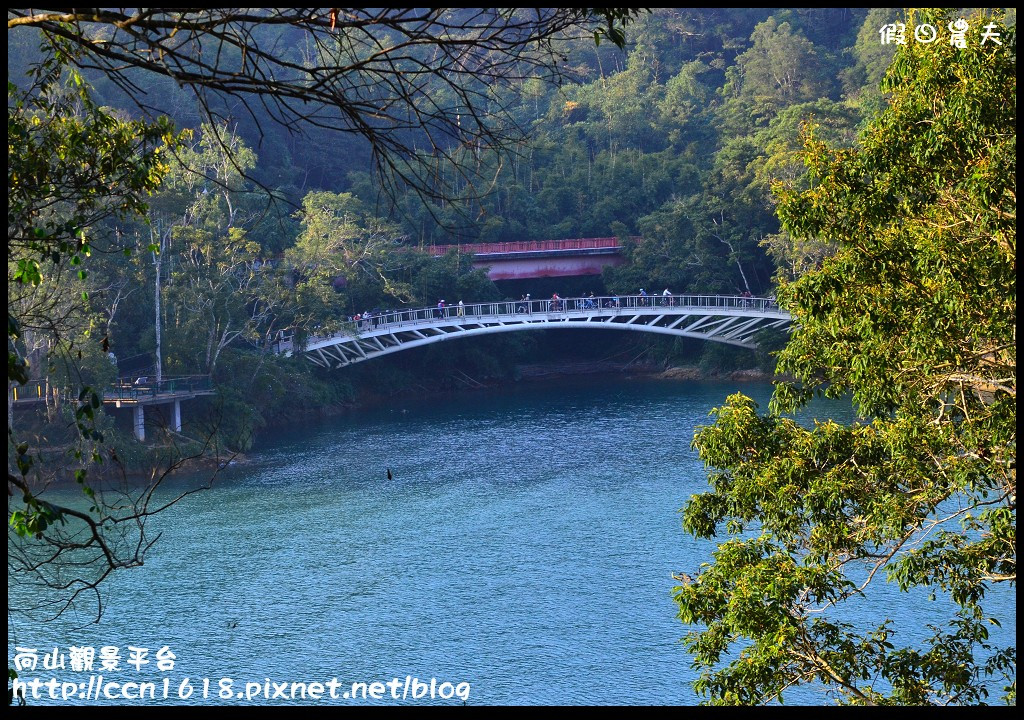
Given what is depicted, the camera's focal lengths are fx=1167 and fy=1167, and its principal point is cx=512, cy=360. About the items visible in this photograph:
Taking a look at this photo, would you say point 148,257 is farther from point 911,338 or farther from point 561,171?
point 911,338

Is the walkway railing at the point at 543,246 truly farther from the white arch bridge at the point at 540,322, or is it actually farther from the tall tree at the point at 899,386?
the tall tree at the point at 899,386

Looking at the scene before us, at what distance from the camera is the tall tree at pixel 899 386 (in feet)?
16.8

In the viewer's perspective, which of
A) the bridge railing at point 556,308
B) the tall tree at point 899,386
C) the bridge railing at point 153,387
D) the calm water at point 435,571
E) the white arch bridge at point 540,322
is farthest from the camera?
the bridge railing at point 556,308

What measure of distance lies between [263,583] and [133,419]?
8.08 m

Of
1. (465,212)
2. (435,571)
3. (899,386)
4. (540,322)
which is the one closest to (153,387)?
(435,571)

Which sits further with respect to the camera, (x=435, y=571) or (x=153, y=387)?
(x=153, y=387)

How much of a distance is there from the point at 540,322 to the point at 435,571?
12649 mm

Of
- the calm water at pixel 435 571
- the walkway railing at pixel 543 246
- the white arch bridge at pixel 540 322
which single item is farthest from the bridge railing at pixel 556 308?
the calm water at pixel 435 571

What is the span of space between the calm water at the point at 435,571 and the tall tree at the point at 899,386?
12.8 feet

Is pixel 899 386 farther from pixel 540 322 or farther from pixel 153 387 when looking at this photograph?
pixel 540 322

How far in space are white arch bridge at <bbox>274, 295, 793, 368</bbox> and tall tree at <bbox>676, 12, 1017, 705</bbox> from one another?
18191mm

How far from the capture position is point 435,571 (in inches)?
508

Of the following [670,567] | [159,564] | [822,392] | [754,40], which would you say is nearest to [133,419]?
[159,564]

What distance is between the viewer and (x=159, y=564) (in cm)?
1342
